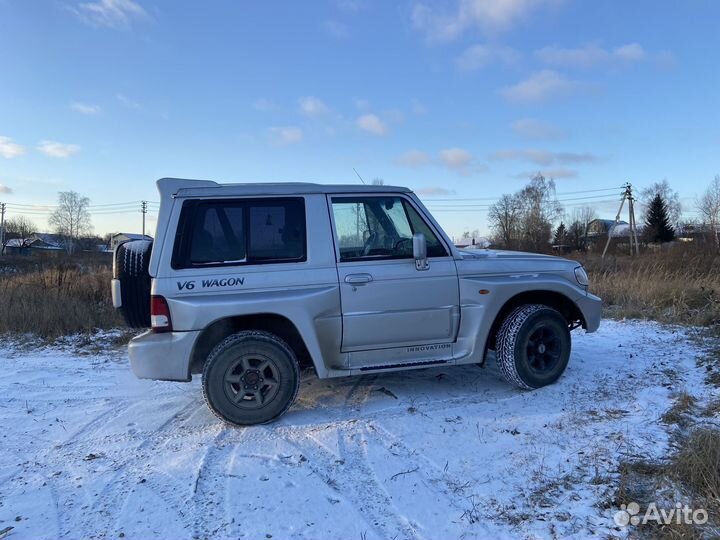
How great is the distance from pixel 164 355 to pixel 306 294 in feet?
4.18

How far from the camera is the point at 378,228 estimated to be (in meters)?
4.50

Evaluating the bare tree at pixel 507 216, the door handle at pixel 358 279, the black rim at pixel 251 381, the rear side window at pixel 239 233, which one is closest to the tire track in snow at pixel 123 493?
the black rim at pixel 251 381

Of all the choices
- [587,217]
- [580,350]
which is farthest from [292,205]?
[587,217]

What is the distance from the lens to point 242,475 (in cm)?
324

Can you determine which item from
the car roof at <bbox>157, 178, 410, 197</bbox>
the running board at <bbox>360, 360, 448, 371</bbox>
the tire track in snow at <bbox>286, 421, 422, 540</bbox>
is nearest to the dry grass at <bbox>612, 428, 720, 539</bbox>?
the tire track in snow at <bbox>286, 421, 422, 540</bbox>

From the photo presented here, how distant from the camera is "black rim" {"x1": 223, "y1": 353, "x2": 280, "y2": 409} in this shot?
13.3 ft

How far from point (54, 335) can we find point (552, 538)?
8347 millimetres

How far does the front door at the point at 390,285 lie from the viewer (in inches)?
168

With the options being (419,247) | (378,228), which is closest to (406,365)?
(419,247)

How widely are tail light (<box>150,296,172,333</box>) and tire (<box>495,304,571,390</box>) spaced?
3.12 m

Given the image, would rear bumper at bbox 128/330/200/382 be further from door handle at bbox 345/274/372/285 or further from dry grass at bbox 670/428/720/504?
dry grass at bbox 670/428/720/504

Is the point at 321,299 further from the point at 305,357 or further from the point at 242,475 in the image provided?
the point at 242,475

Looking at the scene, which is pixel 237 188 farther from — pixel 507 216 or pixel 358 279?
pixel 507 216

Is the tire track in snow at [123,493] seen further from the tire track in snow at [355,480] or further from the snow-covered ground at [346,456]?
the tire track in snow at [355,480]
